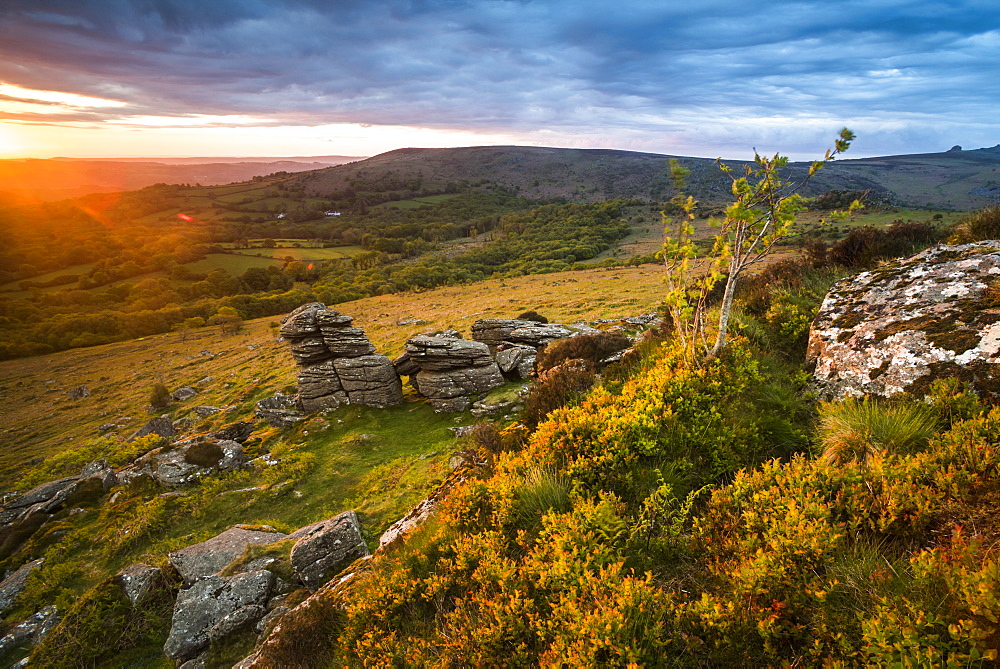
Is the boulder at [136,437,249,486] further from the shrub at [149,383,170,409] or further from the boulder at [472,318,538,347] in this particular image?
the shrub at [149,383,170,409]

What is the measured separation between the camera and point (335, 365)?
67.8 feet

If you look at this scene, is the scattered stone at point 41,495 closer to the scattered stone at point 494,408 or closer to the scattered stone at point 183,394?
the scattered stone at point 183,394

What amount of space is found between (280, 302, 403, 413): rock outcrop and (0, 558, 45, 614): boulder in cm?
994

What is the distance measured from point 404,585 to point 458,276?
3450 inches

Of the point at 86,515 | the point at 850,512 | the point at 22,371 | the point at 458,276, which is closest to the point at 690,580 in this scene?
the point at 850,512

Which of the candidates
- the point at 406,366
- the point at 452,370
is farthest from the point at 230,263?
the point at 452,370

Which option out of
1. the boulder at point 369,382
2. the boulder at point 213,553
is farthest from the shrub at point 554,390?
the boulder at point 369,382

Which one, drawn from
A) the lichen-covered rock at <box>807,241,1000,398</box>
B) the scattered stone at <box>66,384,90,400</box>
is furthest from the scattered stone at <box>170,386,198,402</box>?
the lichen-covered rock at <box>807,241,1000,398</box>

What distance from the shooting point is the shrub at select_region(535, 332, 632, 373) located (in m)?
13.4

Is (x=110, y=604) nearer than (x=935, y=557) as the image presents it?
No

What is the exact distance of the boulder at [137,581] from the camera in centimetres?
1021

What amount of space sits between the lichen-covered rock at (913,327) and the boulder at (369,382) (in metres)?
17.4

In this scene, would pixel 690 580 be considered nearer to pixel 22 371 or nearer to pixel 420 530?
pixel 420 530

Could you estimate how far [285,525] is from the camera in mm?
12859
